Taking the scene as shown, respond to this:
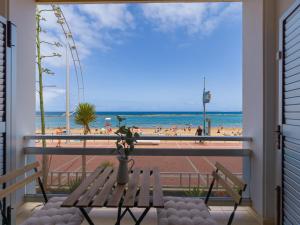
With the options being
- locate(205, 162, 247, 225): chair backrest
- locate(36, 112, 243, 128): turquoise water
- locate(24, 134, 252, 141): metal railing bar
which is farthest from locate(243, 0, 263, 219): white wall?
locate(36, 112, 243, 128): turquoise water

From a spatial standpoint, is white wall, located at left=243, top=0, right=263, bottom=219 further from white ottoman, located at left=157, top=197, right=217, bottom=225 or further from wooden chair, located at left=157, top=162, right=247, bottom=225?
white ottoman, located at left=157, top=197, right=217, bottom=225

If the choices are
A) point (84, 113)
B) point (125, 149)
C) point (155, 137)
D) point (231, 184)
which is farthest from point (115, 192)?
point (84, 113)

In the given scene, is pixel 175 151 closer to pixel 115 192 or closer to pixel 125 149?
pixel 125 149

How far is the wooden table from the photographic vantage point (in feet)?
6.25

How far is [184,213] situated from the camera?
2.30 m

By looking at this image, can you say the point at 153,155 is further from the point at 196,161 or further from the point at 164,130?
the point at 164,130

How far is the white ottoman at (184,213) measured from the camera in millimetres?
2131

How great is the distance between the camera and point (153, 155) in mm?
3631

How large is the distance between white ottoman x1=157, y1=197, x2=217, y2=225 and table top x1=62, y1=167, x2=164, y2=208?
0.21 meters

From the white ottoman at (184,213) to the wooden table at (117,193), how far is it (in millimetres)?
214

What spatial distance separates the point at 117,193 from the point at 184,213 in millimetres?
621

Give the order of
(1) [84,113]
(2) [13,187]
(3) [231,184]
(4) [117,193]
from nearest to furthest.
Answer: (4) [117,193] → (2) [13,187] → (3) [231,184] → (1) [84,113]

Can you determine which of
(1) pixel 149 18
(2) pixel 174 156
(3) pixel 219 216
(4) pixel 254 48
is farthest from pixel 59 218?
(1) pixel 149 18

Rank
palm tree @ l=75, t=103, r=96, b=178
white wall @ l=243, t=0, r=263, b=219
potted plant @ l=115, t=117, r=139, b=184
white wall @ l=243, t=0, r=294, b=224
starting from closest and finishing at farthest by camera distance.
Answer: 1. potted plant @ l=115, t=117, r=139, b=184
2. white wall @ l=243, t=0, r=294, b=224
3. white wall @ l=243, t=0, r=263, b=219
4. palm tree @ l=75, t=103, r=96, b=178
